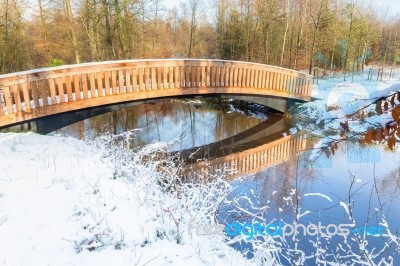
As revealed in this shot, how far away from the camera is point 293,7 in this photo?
14.3m

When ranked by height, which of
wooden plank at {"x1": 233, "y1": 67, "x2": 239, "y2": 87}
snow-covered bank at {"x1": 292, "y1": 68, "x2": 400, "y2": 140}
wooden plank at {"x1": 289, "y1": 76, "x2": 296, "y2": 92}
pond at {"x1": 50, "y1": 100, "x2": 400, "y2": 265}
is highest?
wooden plank at {"x1": 233, "y1": 67, "x2": 239, "y2": 87}

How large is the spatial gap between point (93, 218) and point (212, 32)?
1621 centimetres

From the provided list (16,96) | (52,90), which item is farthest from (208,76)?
(16,96)

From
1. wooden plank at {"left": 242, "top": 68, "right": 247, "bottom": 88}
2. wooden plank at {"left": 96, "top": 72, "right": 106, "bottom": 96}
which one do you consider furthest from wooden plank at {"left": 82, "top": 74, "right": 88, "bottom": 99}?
wooden plank at {"left": 242, "top": 68, "right": 247, "bottom": 88}

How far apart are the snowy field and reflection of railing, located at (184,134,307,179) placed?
1.45m

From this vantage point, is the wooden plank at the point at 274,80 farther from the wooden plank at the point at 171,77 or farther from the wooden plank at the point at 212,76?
the wooden plank at the point at 171,77

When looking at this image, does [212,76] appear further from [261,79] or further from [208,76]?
[261,79]

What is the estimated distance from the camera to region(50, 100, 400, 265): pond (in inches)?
129

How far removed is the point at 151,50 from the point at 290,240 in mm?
14825

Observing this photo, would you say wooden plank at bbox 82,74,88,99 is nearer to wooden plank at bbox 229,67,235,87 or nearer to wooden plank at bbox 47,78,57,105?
wooden plank at bbox 47,78,57,105

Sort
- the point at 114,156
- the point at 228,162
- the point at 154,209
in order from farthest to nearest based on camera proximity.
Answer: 1. the point at 228,162
2. the point at 114,156
3. the point at 154,209

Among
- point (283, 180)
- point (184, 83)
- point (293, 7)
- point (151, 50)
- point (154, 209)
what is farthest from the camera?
point (151, 50)

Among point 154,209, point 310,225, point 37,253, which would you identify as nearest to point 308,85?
point 310,225

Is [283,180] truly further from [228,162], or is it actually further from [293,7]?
[293,7]
